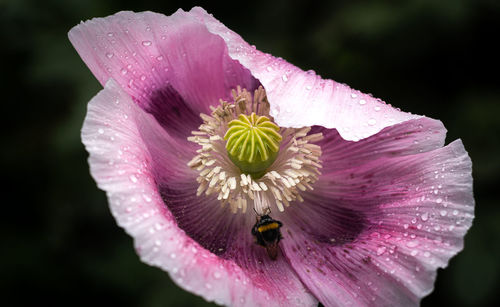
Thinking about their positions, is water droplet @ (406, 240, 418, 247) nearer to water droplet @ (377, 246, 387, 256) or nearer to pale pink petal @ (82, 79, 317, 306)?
water droplet @ (377, 246, 387, 256)

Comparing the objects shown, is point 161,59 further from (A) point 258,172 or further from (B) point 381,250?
(B) point 381,250

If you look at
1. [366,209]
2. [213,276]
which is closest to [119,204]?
[213,276]

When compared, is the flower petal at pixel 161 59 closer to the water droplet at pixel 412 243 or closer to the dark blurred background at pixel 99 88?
the dark blurred background at pixel 99 88

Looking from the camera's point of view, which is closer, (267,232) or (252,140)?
(267,232)

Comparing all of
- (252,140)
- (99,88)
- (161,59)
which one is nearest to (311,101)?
(252,140)

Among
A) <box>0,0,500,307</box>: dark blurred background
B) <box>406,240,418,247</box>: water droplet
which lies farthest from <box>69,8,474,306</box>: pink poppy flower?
<box>0,0,500,307</box>: dark blurred background

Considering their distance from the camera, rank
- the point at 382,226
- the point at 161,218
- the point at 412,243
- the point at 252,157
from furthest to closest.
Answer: the point at 252,157
the point at 382,226
the point at 412,243
the point at 161,218

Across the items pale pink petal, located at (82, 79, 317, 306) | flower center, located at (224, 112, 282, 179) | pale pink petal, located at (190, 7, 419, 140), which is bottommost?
pale pink petal, located at (82, 79, 317, 306)
